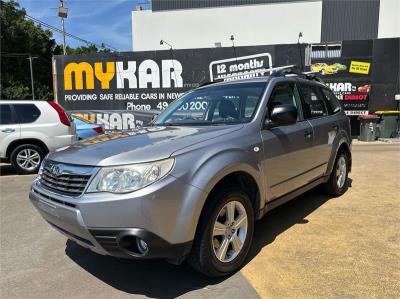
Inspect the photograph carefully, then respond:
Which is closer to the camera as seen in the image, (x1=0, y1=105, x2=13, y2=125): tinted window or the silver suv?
Answer: the silver suv

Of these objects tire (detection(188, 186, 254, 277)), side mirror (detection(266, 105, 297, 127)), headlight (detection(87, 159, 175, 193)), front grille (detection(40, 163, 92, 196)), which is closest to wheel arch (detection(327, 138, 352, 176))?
side mirror (detection(266, 105, 297, 127))

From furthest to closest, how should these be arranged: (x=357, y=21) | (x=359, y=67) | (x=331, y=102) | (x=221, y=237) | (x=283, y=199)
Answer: (x=357, y=21)
(x=359, y=67)
(x=331, y=102)
(x=283, y=199)
(x=221, y=237)

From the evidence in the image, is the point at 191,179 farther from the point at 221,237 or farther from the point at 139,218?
the point at 221,237

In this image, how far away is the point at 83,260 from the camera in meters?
4.00

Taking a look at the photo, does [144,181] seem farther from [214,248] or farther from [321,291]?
[321,291]

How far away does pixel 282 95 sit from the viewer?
458 cm

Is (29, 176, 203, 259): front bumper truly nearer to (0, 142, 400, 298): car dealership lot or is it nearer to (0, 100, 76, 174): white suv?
(0, 142, 400, 298): car dealership lot

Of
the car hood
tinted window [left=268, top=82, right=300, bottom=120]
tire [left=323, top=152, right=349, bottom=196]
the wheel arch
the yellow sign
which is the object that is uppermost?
the yellow sign

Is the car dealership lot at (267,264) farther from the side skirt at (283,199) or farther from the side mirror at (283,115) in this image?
the side mirror at (283,115)

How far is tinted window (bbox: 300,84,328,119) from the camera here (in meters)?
5.07

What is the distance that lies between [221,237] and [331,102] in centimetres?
342

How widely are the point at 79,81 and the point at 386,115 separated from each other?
12.9 meters

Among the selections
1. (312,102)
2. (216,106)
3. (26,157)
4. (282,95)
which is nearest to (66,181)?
(216,106)

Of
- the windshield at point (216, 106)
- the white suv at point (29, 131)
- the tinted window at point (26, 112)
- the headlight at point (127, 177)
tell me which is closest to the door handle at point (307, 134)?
the windshield at point (216, 106)
